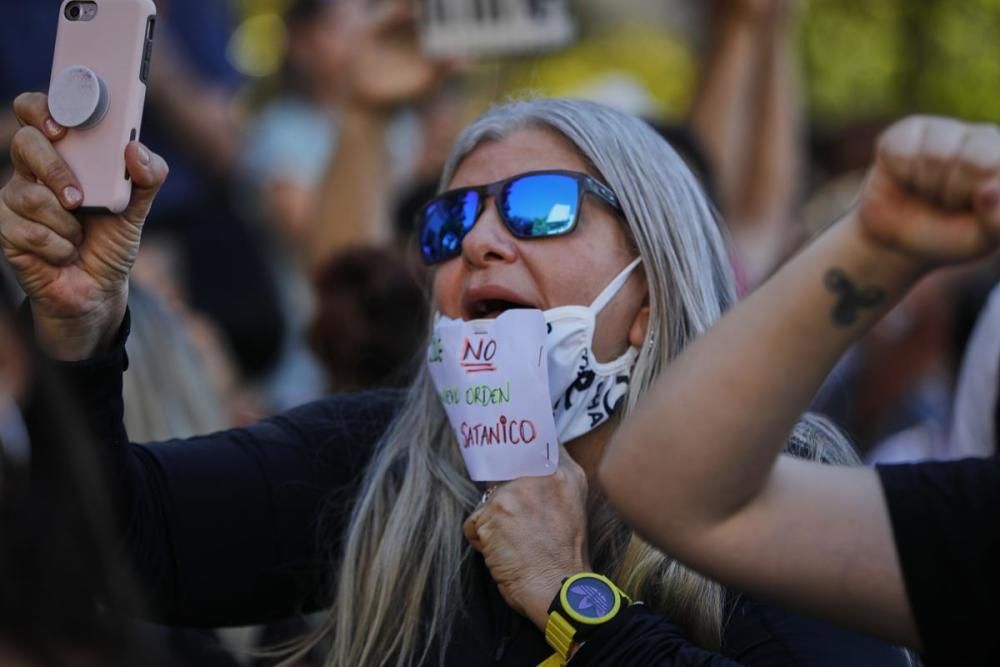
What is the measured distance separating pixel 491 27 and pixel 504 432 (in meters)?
2.65

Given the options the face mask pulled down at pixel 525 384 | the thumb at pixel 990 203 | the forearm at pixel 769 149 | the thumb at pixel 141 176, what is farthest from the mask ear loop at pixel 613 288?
the forearm at pixel 769 149

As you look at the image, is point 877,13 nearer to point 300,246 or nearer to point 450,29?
point 300,246

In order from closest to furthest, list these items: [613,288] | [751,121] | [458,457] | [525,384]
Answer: [525,384]
[613,288]
[458,457]
[751,121]

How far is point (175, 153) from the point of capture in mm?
5539

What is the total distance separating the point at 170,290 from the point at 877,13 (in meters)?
9.89

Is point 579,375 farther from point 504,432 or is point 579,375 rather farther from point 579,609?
point 579,609

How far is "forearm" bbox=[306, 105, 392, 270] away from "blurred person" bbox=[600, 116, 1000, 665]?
10.5 ft

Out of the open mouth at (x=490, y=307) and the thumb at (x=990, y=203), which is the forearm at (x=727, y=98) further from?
the thumb at (x=990, y=203)

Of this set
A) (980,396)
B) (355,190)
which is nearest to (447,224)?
(980,396)

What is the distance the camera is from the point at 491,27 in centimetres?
501

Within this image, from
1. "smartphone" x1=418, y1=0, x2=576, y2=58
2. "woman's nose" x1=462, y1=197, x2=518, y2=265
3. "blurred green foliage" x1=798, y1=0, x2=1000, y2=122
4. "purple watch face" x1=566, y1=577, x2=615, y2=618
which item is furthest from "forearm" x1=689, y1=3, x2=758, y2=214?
"blurred green foliage" x1=798, y1=0, x2=1000, y2=122

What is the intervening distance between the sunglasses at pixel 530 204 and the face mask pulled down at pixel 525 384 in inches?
6.2

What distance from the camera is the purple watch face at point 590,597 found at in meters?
2.29

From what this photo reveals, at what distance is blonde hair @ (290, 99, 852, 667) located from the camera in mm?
2570
